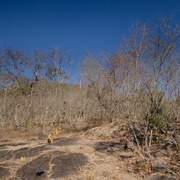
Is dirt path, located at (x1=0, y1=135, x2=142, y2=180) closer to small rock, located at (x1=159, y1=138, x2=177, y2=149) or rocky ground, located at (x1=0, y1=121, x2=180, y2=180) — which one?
rocky ground, located at (x1=0, y1=121, x2=180, y2=180)

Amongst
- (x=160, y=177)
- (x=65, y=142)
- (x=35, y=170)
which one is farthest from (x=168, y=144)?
(x=65, y=142)

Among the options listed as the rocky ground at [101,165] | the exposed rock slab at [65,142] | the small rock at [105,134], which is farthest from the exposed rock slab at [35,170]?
the small rock at [105,134]

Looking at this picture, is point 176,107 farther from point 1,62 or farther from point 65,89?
point 1,62

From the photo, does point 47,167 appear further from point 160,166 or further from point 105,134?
point 105,134

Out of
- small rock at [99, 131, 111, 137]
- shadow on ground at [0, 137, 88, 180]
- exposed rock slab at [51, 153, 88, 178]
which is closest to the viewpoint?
shadow on ground at [0, 137, 88, 180]

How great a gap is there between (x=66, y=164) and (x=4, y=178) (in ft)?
4.63

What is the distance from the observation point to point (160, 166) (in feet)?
10.2

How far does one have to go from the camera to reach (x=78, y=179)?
301 centimetres

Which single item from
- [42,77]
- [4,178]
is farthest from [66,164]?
[42,77]

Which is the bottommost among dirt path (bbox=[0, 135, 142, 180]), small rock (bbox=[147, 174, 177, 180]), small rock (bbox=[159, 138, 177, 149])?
dirt path (bbox=[0, 135, 142, 180])

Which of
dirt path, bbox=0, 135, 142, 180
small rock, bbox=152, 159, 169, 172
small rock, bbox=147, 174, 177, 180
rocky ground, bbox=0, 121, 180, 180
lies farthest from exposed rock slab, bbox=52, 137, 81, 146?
small rock, bbox=147, 174, 177, 180

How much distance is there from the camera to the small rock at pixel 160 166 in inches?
119

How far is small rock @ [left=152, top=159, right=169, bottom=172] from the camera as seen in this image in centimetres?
303

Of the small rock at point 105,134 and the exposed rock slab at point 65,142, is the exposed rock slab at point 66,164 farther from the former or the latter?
the small rock at point 105,134
